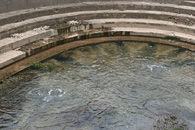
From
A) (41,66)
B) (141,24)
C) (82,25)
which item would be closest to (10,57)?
(41,66)

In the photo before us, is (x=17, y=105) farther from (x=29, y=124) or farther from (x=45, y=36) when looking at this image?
(x=45, y=36)

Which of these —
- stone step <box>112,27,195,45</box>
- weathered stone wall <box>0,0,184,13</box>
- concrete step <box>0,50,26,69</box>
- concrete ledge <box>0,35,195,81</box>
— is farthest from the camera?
stone step <box>112,27,195,45</box>

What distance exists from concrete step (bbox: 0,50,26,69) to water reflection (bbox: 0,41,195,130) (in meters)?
0.85

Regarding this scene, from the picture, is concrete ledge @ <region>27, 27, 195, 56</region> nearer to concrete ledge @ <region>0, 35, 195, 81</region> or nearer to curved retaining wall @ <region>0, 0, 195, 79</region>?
curved retaining wall @ <region>0, 0, 195, 79</region>

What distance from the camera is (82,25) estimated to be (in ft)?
32.3

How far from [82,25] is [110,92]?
14.8 feet

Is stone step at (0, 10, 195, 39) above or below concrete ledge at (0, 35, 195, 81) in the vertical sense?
above

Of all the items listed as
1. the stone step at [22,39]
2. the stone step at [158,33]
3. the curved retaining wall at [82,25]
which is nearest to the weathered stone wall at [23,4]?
the curved retaining wall at [82,25]

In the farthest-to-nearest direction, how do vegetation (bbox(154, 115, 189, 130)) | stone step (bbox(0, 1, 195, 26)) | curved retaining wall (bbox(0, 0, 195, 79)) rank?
stone step (bbox(0, 1, 195, 26)), curved retaining wall (bbox(0, 0, 195, 79)), vegetation (bbox(154, 115, 189, 130))

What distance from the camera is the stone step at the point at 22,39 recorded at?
7.56m

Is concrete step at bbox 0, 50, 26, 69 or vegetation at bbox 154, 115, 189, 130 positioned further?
concrete step at bbox 0, 50, 26, 69

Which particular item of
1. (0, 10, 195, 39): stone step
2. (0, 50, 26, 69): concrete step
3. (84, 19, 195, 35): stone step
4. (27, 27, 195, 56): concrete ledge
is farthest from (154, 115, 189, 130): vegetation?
(0, 10, 195, 39): stone step

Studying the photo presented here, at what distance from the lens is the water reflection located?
17.3 feet

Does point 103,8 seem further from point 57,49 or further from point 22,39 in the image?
point 22,39
